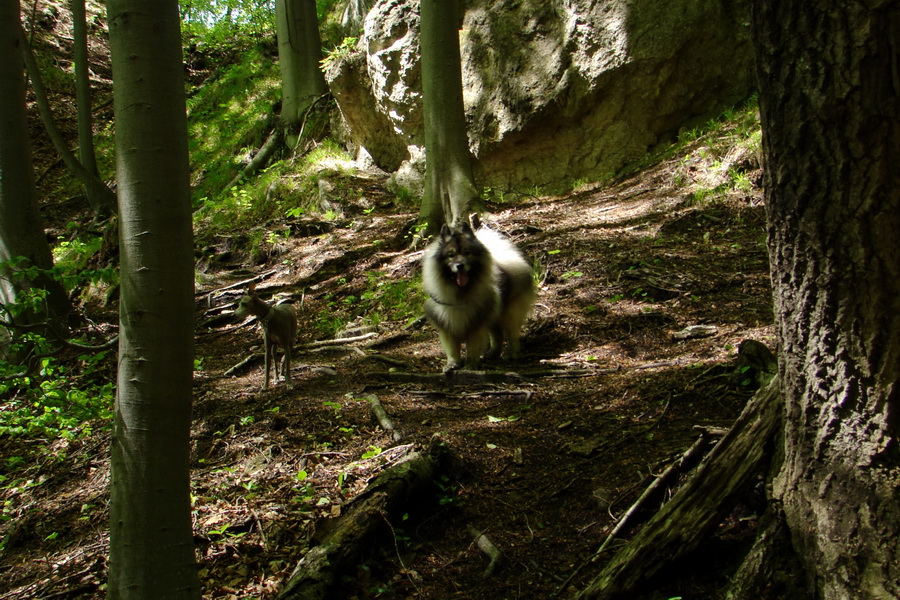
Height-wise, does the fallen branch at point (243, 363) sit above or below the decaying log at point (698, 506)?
above

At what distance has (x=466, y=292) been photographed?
18.9 feet

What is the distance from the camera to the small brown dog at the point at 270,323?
5391 millimetres

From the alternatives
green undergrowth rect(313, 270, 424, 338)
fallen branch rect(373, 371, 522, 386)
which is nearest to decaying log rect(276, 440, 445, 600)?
fallen branch rect(373, 371, 522, 386)

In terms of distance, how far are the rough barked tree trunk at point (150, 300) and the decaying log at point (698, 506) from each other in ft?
5.44

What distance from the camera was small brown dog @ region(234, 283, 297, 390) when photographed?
539 centimetres

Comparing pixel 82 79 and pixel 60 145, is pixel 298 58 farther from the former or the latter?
pixel 60 145

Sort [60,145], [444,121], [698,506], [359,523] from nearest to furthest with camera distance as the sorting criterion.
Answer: [698,506] < [359,523] < [60,145] < [444,121]

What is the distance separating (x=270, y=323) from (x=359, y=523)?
2.94 meters

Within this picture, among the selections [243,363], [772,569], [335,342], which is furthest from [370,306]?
[772,569]

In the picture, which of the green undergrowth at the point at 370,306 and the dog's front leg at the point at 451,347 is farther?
the green undergrowth at the point at 370,306

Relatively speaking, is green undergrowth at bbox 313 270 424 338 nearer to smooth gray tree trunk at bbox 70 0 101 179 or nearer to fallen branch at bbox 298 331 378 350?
fallen branch at bbox 298 331 378 350

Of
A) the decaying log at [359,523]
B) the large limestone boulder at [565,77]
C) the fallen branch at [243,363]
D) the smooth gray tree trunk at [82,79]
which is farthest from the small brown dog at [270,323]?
the smooth gray tree trunk at [82,79]

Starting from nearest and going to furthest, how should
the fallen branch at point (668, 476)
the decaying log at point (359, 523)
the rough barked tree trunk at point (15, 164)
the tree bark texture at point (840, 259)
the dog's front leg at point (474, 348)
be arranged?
the tree bark texture at point (840, 259), the decaying log at point (359, 523), the fallen branch at point (668, 476), the dog's front leg at point (474, 348), the rough barked tree trunk at point (15, 164)

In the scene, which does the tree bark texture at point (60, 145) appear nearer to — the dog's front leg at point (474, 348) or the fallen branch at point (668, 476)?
the dog's front leg at point (474, 348)
